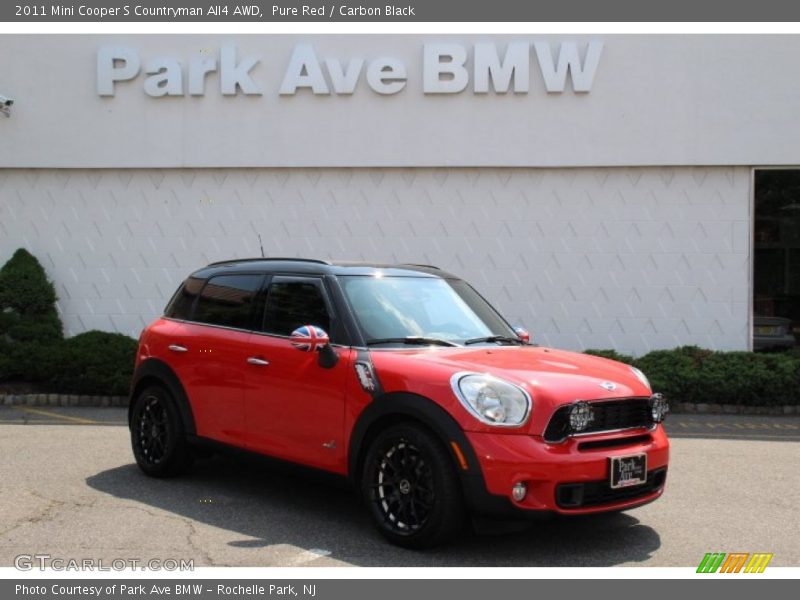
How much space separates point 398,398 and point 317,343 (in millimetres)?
737

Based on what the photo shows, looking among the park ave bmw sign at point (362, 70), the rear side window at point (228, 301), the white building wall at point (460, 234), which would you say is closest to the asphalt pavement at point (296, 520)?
the rear side window at point (228, 301)

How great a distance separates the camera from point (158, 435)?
7.03 metres

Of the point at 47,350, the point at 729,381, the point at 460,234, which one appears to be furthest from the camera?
the point at 460,234

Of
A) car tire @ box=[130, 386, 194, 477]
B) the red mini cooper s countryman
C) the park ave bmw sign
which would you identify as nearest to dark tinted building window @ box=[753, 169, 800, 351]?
the park ave bmw sign

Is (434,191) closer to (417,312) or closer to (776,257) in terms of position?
(776,257)

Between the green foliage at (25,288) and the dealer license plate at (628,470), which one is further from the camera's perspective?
the green foliage at (25,288)

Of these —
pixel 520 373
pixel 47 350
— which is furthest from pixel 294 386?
pixel 47 350

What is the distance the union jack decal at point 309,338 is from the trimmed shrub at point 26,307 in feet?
25.6

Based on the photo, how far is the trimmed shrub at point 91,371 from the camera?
1144cm

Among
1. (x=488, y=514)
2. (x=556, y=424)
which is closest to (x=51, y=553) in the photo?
(x=488, y=514)

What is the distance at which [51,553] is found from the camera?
16.6ft

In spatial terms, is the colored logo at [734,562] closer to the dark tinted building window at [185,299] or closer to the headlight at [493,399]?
the headlight at [493,399]

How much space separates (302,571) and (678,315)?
949cm

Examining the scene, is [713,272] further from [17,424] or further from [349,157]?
[17,424]
